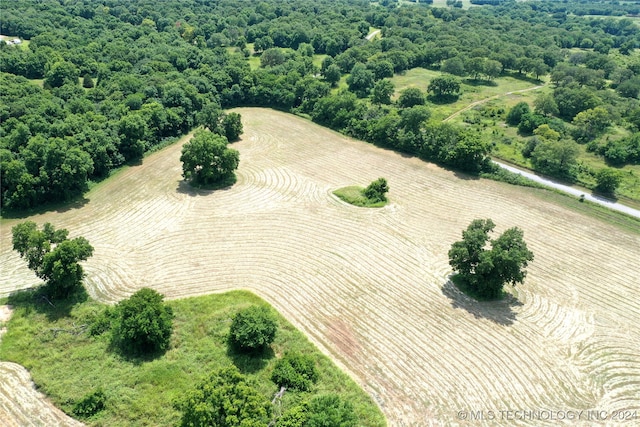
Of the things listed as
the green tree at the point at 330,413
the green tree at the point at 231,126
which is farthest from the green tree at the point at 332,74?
the green tree at the point at 330,413

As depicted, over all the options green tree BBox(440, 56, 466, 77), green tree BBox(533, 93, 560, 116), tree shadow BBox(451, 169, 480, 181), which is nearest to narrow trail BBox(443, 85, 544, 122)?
green tree BBox(533, 93, 560, 116)

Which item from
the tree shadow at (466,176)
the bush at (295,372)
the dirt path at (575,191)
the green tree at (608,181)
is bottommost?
the bush at (295,372)

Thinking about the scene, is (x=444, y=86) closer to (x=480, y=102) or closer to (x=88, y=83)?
(x=480, y=102)

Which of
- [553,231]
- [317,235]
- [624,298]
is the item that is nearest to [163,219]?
[317,235]

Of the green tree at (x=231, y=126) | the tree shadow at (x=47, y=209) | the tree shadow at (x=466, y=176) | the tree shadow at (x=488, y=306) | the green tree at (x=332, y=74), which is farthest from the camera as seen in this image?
the green tree at (x=332, y=74)

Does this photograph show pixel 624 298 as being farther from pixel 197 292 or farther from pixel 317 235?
pixel 197 292

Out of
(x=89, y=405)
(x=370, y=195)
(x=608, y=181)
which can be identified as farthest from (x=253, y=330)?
(x=608, y=181)

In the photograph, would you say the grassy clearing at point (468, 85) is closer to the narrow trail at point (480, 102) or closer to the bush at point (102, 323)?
the narrow trail at point (480, 102)
